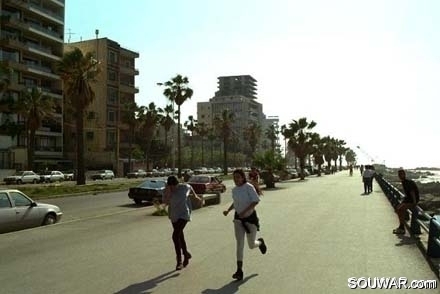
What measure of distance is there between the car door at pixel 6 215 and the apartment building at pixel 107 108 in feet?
248

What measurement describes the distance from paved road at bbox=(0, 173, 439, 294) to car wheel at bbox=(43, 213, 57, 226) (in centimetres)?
64

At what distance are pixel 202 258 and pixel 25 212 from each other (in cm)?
749

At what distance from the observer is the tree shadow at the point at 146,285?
773 cm

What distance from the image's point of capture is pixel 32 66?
7594cm

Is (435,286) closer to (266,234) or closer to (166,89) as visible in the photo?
(266,234)

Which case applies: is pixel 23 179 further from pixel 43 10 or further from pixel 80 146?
pixel 43 10

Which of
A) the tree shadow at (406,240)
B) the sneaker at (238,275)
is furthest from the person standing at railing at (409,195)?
the sneaker at (238,275)

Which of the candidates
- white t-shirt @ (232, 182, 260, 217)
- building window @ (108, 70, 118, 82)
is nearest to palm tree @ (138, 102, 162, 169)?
building window @ (108, 70, 118, 82)

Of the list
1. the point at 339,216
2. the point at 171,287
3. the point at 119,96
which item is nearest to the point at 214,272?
the point at 171,287

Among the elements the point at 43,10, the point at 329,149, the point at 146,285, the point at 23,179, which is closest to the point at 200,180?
the point at 146,285

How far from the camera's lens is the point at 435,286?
8.27 m

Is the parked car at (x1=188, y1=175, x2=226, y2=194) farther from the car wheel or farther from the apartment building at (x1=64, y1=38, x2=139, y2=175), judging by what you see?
the apartment building at (x1=64, y1=38, x2=139, y2=175)

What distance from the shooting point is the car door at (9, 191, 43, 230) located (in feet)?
51.7

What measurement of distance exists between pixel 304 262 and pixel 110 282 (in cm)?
363
